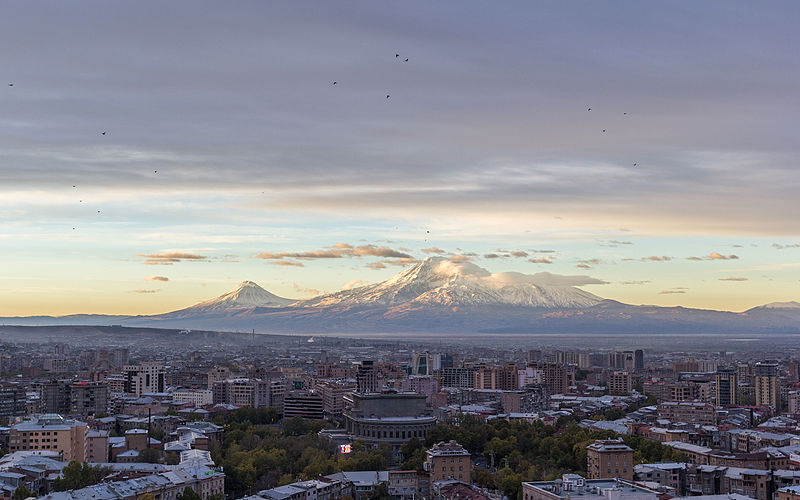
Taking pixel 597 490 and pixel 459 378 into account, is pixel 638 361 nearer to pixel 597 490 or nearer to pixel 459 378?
pixel 459 378

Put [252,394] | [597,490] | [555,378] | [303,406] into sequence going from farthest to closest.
Result: [555,378] → [252,394] → [303,406] → [597,490]

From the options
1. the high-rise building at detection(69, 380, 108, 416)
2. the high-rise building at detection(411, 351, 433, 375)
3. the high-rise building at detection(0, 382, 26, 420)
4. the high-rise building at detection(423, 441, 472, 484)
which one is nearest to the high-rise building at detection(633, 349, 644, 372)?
the high-rise building at detection(411, 351, 433, 375)

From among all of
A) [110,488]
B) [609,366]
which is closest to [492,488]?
[110,488]

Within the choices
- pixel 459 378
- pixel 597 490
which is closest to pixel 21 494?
pixel 597 490

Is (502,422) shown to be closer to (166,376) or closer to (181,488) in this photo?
(181,488)

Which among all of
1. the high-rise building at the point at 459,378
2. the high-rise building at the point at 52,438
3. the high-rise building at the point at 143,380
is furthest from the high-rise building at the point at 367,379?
the high-rise building at the point at 52,438

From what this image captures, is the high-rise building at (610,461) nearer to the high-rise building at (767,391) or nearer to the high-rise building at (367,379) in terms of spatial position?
the high-rise building at (367,379)
